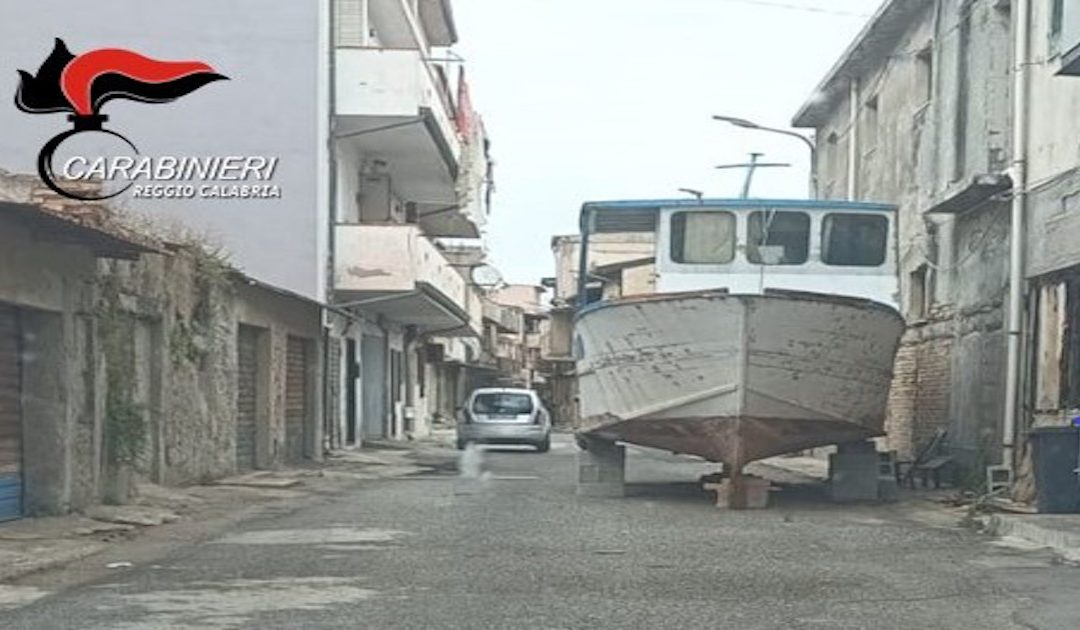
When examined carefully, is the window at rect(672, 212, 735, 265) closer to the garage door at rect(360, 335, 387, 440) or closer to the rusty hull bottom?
the rusty hull bottom

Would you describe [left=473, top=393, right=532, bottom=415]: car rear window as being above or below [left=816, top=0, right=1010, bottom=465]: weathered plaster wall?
below

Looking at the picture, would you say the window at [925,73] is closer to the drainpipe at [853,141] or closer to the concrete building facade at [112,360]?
the drainpipe at [853,141]

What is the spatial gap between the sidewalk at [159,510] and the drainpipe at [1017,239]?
328 inches

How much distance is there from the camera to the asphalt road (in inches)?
291

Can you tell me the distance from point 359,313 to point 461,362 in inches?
1112

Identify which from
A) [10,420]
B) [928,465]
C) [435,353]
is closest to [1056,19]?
[928,465]

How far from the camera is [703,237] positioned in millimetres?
15883

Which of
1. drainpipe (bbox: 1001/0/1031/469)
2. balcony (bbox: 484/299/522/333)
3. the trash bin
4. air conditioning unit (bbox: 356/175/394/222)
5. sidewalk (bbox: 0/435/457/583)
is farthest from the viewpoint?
balcony (bbox: 484/299/522/333)

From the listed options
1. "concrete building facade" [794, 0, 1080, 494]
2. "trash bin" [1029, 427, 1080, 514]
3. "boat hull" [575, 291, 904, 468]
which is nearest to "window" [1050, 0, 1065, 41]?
"concrete building facade" [794, 0, 1080, 494]

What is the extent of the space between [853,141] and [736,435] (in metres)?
12.6

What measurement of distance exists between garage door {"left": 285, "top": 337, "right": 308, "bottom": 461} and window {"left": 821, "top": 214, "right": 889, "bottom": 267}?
9927 mm

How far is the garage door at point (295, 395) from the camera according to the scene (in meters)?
22.0

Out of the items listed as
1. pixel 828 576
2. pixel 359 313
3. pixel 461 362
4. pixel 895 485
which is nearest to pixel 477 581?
pixel 828 576

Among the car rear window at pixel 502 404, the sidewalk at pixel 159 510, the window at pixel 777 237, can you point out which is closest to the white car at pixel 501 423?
the car rear window at pixel 502 404
